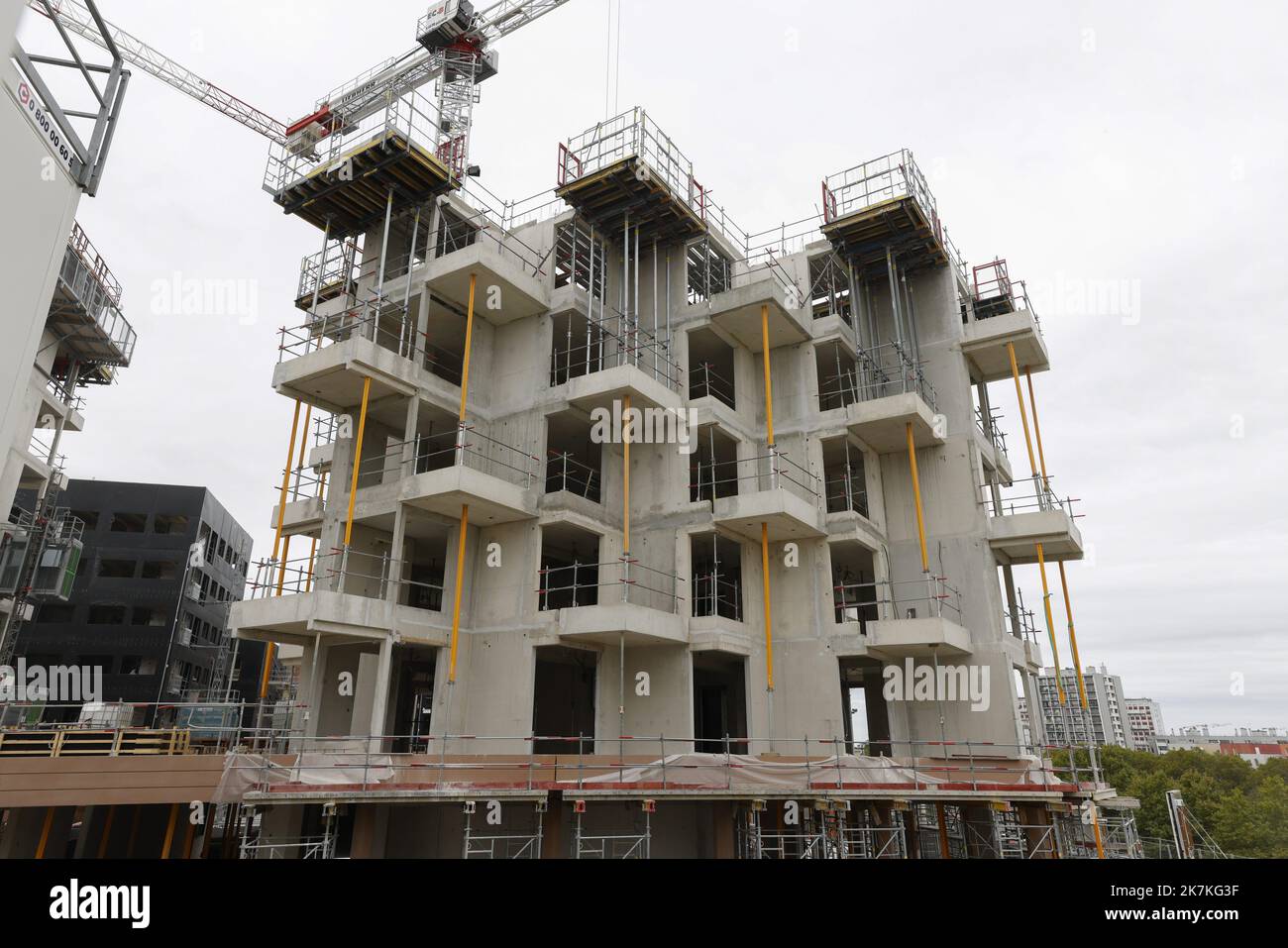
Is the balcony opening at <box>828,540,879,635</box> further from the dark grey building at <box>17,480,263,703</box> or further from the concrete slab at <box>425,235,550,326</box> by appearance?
the dark grey building at <box>17,480,263,703</box>

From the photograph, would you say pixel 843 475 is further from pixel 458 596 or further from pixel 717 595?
pixel 458 596

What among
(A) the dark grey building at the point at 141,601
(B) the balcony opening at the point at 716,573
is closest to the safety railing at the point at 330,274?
(B) the balcony opening at the point at 716,573

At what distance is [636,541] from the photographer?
2536 centimetres

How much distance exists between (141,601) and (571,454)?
141ft

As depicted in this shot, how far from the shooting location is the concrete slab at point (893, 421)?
25.1m

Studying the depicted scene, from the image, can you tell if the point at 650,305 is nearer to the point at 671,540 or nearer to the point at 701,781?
the point at 671,540

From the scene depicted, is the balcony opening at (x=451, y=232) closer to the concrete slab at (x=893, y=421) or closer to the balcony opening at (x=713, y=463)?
the balcony opening at (x=713, y=463)

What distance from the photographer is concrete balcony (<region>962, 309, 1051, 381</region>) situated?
90.2 feet

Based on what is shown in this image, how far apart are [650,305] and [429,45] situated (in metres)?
27.0

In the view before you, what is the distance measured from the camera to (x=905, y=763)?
716 inches

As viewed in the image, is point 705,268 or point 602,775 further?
point 705,268

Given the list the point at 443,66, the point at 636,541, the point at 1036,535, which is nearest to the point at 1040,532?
the point at 1036,535

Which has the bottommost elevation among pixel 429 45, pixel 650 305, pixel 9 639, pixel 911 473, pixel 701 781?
pixel 701 781
